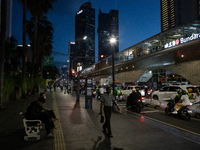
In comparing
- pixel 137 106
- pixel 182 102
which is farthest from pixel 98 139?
pixel 137 106

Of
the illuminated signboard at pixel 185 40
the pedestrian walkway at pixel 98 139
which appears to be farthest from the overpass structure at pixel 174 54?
the pedestrian walkway at pixel 98 139

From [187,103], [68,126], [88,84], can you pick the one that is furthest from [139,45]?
[68,126]

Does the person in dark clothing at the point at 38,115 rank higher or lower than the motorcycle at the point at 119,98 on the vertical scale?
higher

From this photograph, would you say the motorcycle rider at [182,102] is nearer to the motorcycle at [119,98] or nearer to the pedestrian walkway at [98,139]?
the pedestrian walkway at [98,139]

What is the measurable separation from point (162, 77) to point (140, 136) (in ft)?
109

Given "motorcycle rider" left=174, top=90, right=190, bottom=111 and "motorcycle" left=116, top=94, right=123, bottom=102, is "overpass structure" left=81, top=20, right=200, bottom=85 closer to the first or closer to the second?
"motorcycle" left=116, top=94, right=123, bottom=102

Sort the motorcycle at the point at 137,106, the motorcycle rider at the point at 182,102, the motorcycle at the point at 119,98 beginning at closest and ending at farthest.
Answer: the motorcycle rider at the point at 182,102
the motorcycle at the point at 137,106
the motorcycle at the point at 119,98

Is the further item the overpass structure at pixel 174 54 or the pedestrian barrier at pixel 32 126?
the overpass structure at pixel 174 54

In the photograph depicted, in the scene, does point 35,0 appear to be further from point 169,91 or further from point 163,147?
point 163,147

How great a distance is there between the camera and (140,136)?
20.9ft

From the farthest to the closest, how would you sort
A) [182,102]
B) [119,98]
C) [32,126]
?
[119,98] → [182,102] → [32,126]

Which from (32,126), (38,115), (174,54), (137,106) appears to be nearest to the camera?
(32,126)

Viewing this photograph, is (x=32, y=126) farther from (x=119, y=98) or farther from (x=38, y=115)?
(x=119, y=98)

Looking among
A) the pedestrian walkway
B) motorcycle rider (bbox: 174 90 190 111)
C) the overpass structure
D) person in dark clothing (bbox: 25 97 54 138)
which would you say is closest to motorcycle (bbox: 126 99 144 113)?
motorcycle rider (bbox: 174 90 190 111)
